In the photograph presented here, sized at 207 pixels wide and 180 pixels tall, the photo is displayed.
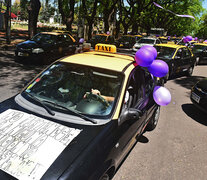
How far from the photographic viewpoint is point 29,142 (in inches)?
84.1

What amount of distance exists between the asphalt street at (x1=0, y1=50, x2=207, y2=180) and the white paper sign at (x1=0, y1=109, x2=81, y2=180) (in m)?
1.39

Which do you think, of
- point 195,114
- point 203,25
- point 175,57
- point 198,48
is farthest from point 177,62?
point 203,25

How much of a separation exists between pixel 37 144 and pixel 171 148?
2936 millimetres

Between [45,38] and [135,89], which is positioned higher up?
[45,38]

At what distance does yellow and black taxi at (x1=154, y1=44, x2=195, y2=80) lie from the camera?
9.19 m

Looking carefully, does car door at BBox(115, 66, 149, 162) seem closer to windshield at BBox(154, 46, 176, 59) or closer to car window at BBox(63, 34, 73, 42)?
windshield at BBox(154, 46, 176, 59)

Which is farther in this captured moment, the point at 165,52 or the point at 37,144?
the point at 165,52

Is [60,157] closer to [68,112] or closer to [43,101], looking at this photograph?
[68,112]

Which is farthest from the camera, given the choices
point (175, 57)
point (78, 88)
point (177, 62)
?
point (177, 62)

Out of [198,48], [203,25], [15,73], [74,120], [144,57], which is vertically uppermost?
[203,25]

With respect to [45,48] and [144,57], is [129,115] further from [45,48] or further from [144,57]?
[45,48]

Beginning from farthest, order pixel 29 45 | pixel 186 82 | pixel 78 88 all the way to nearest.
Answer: pixel 29 45, pixel 186 82, pixel 78 88

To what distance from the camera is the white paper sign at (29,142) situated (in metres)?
1.88

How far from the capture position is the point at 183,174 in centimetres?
338
